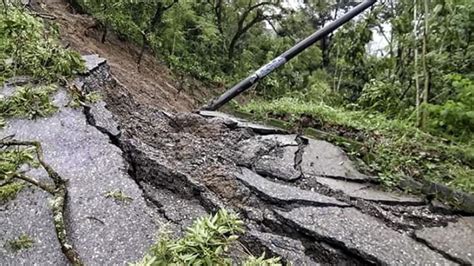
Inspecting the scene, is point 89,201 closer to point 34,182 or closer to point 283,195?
point 34,182

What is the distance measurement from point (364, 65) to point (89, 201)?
19.2 feet

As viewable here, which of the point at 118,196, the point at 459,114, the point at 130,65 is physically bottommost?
the point at 130,65

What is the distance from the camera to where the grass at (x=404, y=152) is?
2902 millimetres

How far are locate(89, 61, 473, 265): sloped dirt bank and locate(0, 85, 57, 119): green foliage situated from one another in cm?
48

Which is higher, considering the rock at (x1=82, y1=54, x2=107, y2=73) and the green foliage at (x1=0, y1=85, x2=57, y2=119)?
the rock at (x1=82, y1=54, x2=107, y2=73)

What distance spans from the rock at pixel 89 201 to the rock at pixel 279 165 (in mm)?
907

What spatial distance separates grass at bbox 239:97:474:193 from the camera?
2902 millimetres

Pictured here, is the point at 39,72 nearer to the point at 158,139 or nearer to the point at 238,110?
the point at 158,139

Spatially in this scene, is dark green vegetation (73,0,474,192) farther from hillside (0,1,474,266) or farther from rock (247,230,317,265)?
rock (247,230,317,265)

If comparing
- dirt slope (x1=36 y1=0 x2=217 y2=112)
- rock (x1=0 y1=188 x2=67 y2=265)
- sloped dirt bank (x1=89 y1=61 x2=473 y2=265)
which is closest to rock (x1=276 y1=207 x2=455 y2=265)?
sloped dirt bank (x1=89 y1=61 x2=473 y2=265)

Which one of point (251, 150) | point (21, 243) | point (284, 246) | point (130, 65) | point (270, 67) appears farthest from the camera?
point (130, 65)

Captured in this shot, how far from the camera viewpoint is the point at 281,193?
2.51 metres

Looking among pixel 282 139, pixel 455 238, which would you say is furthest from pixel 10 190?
pixel 455 238

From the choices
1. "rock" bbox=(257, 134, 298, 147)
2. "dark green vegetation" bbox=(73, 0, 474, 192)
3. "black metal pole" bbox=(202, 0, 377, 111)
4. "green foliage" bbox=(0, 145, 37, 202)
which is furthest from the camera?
"black metal pole" bbox=(202, 0, 377, 111)
